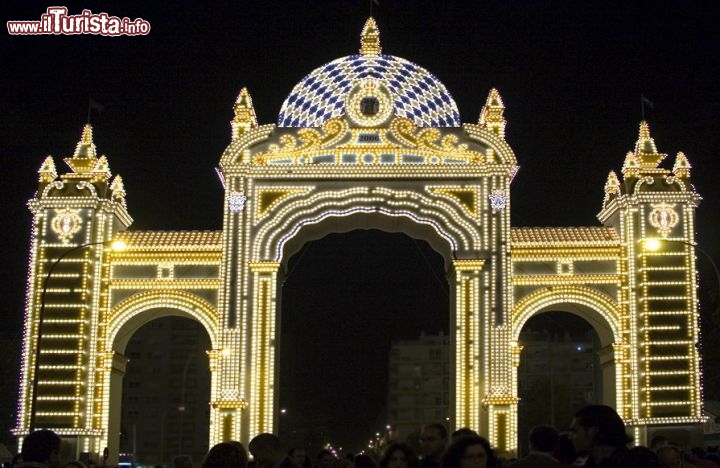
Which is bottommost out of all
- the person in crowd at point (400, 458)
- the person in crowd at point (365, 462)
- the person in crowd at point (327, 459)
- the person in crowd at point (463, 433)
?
the person in crowd at point (327, 459)

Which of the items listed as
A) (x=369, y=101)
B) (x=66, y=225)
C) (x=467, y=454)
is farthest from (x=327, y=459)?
(x=66, y=225)

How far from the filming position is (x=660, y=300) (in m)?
35.5

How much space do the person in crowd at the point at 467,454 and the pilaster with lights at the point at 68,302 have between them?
92.7 feet

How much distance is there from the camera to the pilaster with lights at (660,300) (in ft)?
115

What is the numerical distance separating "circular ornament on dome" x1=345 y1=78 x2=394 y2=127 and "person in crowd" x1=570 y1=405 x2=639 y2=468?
2894 centimetres

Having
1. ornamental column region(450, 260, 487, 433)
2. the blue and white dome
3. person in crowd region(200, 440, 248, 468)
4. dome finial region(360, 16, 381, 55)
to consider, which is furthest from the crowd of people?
dome finial region(360, 16, 381, 55)

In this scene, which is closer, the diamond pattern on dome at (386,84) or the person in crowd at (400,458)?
the person in crowd at (400,458)

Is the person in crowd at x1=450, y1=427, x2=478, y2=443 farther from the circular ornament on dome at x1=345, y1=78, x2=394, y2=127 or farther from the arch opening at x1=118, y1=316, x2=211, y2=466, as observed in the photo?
the arch opening at x1=118, y1=316, x2=211, y2=466

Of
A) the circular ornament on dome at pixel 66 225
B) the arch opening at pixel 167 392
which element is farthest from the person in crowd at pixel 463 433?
the arch opening at pixel 167 392

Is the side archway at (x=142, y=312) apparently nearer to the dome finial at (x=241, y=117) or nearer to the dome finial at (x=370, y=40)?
the dome finial at (x=241, y=117)

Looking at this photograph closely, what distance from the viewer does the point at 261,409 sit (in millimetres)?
35125

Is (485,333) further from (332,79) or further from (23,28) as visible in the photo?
(23,28)

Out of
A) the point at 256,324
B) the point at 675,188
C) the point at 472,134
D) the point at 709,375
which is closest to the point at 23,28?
the point at 256,324

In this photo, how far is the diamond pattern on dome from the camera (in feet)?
125
